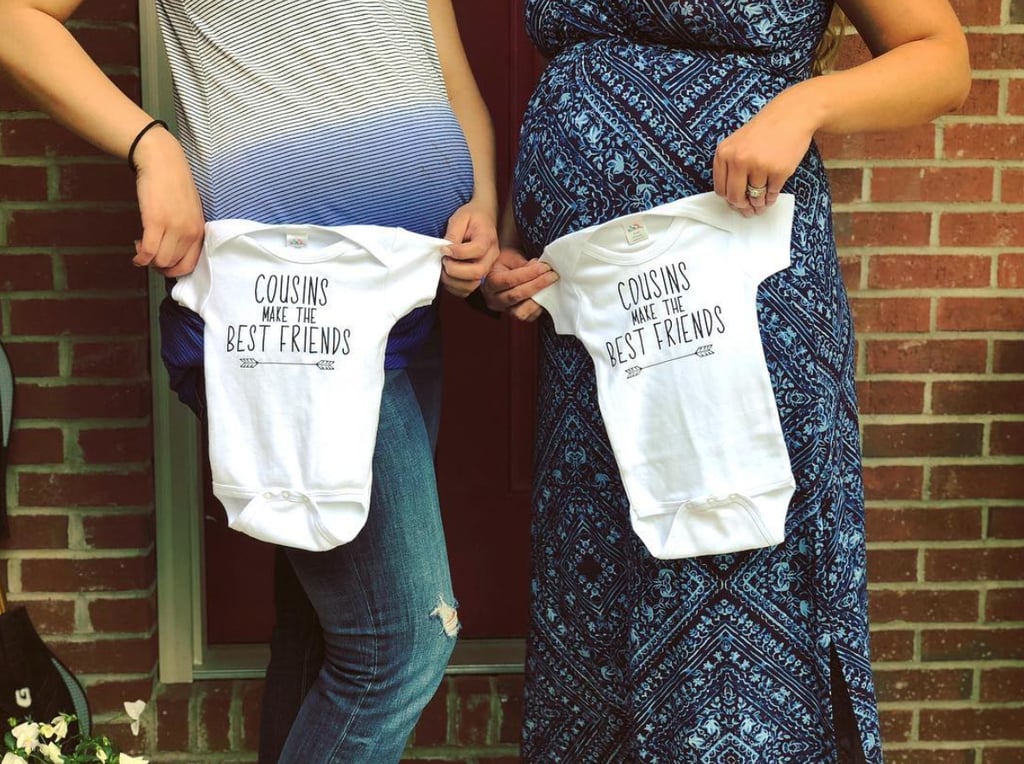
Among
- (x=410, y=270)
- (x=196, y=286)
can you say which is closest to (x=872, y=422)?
(x=410, y=270)

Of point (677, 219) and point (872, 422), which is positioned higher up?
point (677, 219)

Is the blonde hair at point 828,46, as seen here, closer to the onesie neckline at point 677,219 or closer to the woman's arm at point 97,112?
the onesie neckline at point 677,219

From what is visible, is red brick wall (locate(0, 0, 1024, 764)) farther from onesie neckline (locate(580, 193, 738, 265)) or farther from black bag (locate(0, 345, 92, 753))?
onesie neckline (locate(580, 193, 738, 265))

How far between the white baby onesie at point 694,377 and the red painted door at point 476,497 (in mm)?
995

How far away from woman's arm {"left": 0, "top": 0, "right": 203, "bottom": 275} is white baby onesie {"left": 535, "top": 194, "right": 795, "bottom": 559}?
538 mm

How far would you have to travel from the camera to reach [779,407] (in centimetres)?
151

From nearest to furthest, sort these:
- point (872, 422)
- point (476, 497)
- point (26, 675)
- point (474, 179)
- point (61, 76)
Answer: point (61, 76) < point (474, 179) < point (26, 675) < point (872, 422) < point (476, 497)

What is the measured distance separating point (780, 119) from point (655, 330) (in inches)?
12.2

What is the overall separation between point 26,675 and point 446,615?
3.54 ft

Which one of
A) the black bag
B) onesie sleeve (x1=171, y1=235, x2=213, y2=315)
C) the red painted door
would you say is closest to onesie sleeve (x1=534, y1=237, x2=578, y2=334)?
onesie sleeve (x1=171, y1=235, x2=213, y2=315)

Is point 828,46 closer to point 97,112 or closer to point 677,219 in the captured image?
point 677,219

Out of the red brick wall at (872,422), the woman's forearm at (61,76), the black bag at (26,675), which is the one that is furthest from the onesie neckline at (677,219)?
the black bag at (26,675)

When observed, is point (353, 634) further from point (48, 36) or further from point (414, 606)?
point (48, 36)

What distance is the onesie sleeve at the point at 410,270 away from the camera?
4.86 ft
